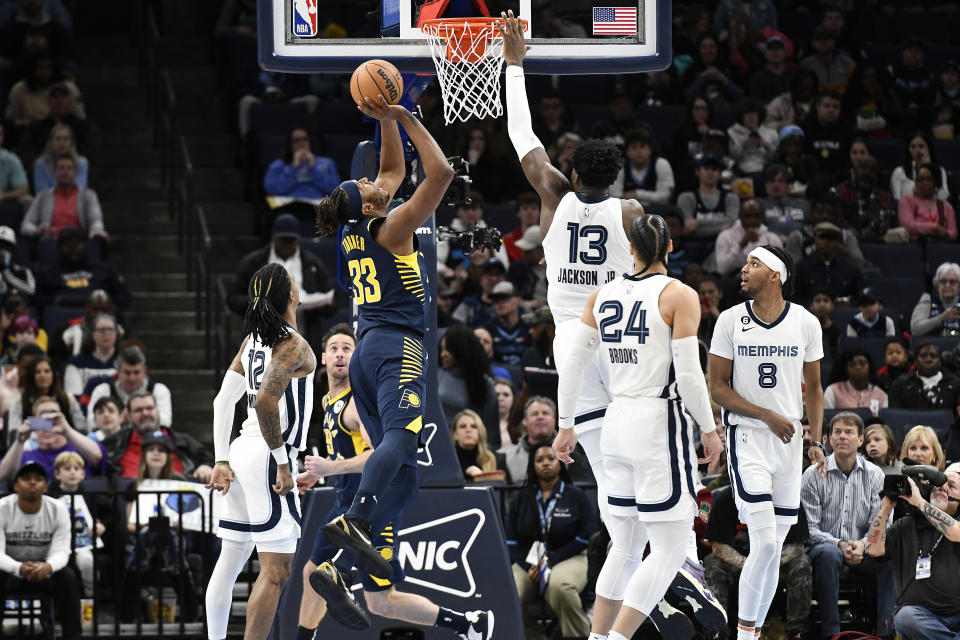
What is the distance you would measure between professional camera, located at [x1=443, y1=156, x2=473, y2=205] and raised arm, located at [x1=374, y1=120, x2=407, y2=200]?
2.02ft

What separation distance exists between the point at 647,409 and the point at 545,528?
3.28 m

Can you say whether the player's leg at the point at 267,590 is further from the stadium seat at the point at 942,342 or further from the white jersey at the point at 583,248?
the stadium seat at the point at 942,342

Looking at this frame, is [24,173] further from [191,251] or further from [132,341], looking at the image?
[132,341]

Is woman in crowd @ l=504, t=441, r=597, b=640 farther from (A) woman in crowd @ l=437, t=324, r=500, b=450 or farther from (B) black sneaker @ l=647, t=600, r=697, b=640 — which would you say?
(B) black sneaker @ l=647, t=600, r=697, b=640

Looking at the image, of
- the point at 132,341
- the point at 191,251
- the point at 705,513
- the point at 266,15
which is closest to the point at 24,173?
the point at 191,251

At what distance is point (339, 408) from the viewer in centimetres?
909

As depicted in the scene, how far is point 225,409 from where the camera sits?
8.55 m

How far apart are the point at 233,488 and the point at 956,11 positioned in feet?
46.4

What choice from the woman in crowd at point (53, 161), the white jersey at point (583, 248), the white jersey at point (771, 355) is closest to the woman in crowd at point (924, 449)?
the white jersey at point (771, 355)

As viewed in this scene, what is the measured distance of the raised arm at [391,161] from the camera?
807 cm

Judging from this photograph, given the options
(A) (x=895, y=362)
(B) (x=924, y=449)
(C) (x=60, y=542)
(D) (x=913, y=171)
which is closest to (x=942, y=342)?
(A) (x=895, y=362)

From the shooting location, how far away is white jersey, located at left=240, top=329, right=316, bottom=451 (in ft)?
27.8

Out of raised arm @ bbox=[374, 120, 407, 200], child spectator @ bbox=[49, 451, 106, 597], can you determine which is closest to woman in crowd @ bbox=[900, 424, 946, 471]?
raised arm @ bbox=[374, 120, 407, 200]

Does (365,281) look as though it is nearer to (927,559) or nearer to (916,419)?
(927,559)
